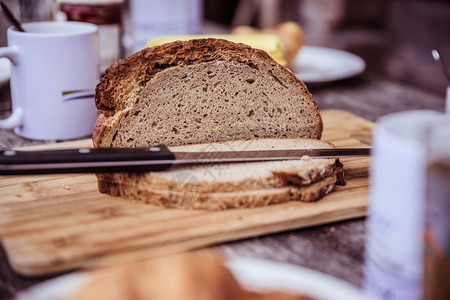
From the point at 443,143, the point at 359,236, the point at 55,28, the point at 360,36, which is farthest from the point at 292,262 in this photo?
the point at 360,36

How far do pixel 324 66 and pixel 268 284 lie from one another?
94.8 inches

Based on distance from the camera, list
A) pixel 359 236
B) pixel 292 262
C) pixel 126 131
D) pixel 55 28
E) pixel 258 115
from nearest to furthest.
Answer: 1. pixel 292 262
2. pixel 359 236
3. pixel 126 131
4. pixel 258 115
5. pixel 55 28

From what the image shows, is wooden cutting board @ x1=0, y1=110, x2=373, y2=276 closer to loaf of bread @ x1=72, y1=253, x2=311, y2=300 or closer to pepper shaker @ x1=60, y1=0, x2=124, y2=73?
loaf of bread @ x1=72, y1=253, x2=311, y2=300

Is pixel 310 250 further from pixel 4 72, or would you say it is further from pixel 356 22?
pixel 356 22

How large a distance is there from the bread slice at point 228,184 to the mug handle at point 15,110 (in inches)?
29.2

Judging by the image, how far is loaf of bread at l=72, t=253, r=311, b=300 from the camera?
28.7 inches

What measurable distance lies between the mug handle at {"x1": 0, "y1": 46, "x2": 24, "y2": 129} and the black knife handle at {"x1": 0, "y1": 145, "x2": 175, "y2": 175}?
68 centimetres

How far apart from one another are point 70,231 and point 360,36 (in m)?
7.86

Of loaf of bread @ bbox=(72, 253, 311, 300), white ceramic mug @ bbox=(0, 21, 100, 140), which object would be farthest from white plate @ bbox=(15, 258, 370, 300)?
white ceramic mug @ bbox=(0, 21, 100, 140)

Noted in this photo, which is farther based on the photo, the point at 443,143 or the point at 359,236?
the point at 359,236

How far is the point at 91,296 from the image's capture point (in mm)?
735

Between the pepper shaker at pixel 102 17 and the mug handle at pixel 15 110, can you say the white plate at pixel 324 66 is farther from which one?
the mug handle at pixel 15 110

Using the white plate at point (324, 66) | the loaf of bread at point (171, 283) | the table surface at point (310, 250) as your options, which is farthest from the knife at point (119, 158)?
the white plate at point (324, 66)

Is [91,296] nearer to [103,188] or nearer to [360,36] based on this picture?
[103,188]
